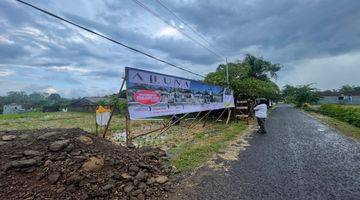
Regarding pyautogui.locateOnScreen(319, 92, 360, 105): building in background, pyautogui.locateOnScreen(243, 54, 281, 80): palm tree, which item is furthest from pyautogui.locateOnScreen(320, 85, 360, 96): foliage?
pyautogui.locateOnScreen(243, 54, 281, 80): palm tree

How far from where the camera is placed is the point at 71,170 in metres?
4.44

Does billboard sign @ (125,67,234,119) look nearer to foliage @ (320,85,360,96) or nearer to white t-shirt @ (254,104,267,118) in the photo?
white t-shirt @ (254,104,267,118)

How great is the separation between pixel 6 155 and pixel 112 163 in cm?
182

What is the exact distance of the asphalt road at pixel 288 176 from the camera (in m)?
4.49

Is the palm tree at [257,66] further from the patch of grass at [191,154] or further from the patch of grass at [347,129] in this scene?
the patch of grass at [191,154]

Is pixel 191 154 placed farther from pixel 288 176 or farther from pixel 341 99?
pixel 341 99

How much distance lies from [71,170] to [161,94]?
4777 millimetres

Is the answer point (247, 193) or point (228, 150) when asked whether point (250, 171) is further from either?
point (228, 150)

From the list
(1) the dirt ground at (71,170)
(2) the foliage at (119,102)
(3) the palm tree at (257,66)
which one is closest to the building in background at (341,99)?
(3) the palm tree at (257,66)

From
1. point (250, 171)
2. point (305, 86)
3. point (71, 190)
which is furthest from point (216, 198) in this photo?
point (305, 86)

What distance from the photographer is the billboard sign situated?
718 centimetres

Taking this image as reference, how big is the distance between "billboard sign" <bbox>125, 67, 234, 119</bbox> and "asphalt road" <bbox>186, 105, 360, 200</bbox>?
3016mm

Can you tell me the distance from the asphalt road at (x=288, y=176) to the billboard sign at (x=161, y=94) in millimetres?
3016

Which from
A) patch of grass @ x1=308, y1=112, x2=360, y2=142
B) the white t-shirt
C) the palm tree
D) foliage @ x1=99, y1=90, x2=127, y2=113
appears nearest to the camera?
foliage @ x1=99, y1=90, x2=127, y2=113
